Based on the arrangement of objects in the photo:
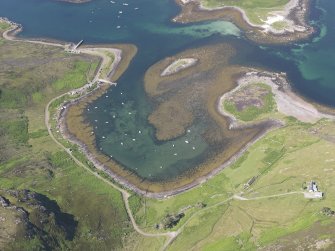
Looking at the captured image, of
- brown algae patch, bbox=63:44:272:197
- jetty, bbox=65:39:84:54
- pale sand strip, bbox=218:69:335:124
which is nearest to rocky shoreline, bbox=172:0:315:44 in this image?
brown algae patch, bbox=63:44:272:197

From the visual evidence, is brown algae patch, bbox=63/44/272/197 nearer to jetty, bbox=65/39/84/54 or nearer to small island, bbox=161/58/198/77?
small island, bbox=161/58/198/77

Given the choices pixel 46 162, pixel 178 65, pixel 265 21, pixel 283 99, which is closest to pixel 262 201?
pixel 283 99

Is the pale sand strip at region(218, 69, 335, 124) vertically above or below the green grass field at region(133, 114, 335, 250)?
above

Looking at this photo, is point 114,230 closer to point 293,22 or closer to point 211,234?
point 211,234

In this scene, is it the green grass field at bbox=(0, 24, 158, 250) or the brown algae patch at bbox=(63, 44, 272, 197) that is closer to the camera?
the green grass field at bbox=(0, 24, 158, 250)

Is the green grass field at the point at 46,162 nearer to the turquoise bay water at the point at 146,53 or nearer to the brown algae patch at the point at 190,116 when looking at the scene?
the brown algae patch at the point at 190,116

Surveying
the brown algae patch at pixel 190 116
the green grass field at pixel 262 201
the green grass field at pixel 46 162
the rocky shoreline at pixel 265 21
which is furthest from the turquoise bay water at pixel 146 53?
the green grass field at pixel 46 162

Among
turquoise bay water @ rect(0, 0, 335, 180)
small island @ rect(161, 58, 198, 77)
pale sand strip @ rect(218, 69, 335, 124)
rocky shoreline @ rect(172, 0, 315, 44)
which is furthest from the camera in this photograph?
rocky shoreline @ rect(172, 0, 315, 44)

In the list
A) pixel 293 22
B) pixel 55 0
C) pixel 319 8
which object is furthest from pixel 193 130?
pixel 55 0
